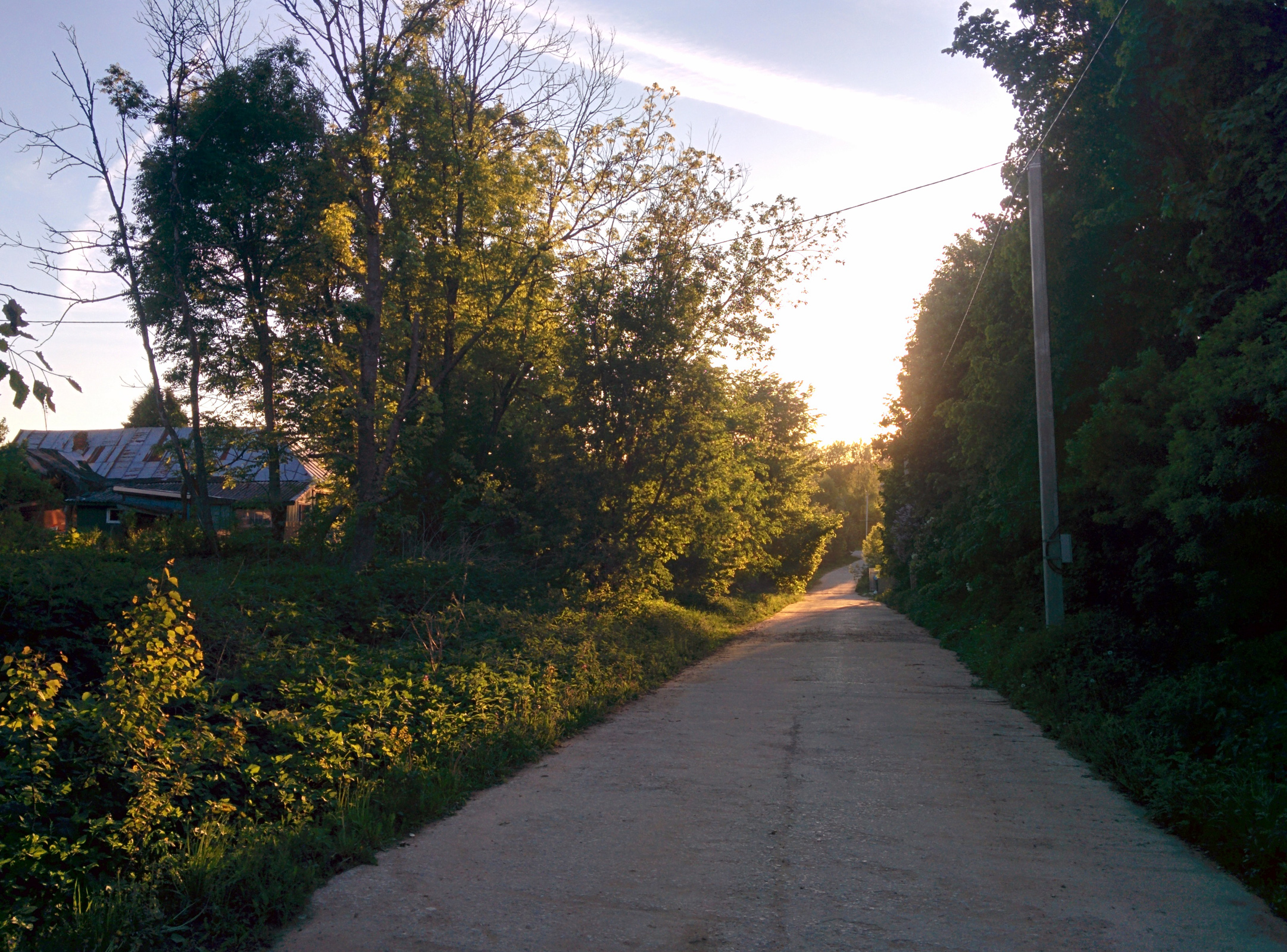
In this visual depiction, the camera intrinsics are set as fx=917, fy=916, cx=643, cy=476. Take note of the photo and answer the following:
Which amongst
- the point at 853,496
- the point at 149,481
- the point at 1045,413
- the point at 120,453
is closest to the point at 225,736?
the point at 1045,413

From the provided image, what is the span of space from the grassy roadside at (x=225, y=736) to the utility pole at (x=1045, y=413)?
7418 millimetres

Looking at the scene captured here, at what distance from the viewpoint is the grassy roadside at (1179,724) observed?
606cm

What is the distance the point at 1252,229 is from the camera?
11195 millimetres

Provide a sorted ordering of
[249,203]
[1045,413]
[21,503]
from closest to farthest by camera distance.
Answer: [1045,413] < [249,203] < [21,503]

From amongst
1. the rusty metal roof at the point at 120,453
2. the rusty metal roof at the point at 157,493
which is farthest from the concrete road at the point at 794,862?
the rusty metal roof at the point at 120,453

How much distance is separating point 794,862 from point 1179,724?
5.16m

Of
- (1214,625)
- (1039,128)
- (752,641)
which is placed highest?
(1039,128)

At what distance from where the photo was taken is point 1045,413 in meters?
15.2

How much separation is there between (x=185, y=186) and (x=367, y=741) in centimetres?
1959

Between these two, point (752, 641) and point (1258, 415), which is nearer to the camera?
point (1258, 415)

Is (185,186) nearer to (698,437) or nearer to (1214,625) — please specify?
(698,437)

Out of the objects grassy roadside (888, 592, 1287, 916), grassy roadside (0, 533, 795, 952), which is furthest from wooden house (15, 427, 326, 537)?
grassy roadside (888, 592, 1287, 916)

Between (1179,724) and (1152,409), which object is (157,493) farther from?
(1179,724)

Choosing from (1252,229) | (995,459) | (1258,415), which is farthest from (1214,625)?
(995,459)
